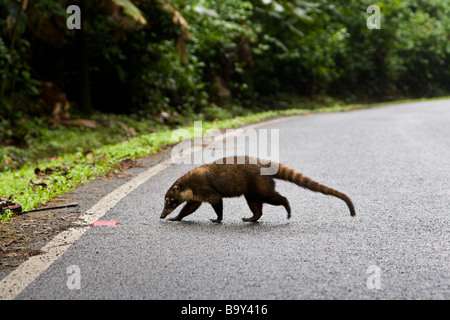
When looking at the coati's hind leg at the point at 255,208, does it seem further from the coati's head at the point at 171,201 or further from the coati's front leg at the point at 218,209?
the coati's head at the point at 171,201

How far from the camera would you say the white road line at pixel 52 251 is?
332 cm

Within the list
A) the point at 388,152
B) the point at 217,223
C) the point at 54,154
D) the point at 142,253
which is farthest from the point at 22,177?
the point at 388,152

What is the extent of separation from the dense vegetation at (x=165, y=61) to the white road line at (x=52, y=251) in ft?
15.8

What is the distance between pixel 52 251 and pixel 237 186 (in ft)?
5.46

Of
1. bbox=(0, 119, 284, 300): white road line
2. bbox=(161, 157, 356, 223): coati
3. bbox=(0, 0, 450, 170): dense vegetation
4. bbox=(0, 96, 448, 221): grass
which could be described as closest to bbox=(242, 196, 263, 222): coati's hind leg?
bbox=(161, 157, 356, 223): coati

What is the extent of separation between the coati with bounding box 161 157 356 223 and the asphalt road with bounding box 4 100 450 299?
173 mm

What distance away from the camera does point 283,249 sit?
405 centimetres

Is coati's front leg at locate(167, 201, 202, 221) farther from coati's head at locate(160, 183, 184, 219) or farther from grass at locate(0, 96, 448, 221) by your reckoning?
grass at locate(0, 96, 448, 221)

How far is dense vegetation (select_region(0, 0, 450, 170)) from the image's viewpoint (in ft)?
39.2

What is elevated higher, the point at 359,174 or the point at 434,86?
the point at 434,86

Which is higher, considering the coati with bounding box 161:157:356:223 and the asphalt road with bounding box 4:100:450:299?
the coati with bounding box 161:157:356:223

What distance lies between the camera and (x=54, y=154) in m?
10.7
